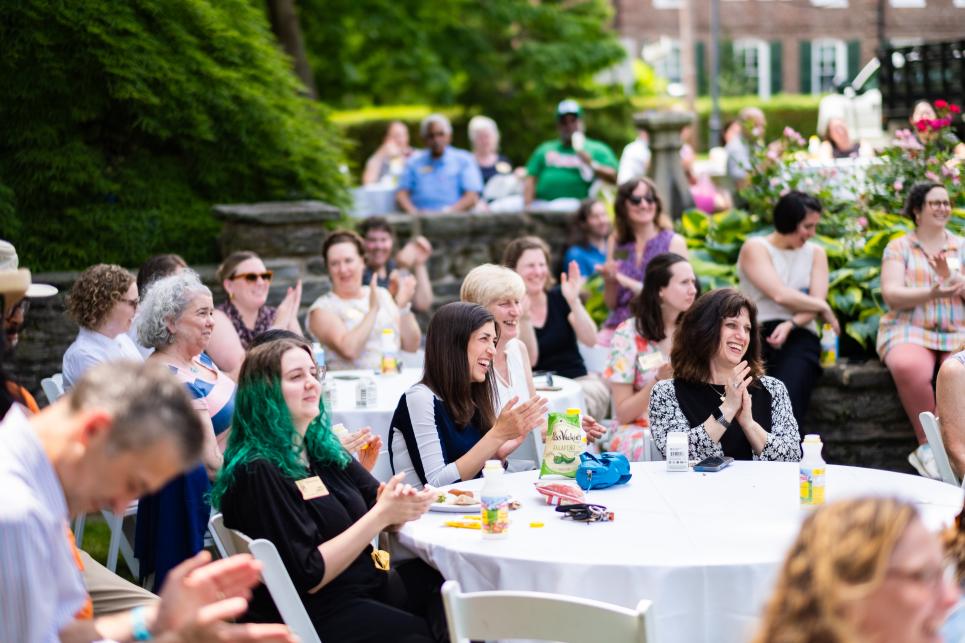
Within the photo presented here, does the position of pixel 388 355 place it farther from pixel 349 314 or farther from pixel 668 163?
pixel 668 163

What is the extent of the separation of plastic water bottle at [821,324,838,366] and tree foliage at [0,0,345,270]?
386cm

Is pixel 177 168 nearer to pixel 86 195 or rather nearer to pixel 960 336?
pixel 86 195

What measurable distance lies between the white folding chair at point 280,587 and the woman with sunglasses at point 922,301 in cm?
424

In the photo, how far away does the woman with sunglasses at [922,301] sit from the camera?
679 cm

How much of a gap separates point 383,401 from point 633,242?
277cm

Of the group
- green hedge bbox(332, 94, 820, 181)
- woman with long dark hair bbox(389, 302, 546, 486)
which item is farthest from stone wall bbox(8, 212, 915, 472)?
green hedge bbox(332, 94, 820, 181)

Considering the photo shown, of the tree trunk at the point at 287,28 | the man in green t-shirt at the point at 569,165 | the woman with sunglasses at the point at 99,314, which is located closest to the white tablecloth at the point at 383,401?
the woman with sunglasses at the point at 99,314

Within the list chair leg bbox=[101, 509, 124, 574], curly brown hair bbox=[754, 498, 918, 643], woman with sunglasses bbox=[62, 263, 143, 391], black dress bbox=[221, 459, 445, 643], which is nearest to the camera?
curly brown hair bbox=[754, 498, 918, 643]

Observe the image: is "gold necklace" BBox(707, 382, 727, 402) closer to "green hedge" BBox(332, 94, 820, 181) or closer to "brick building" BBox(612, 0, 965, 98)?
"green hedge" BBox(332, 94, 820, 181)

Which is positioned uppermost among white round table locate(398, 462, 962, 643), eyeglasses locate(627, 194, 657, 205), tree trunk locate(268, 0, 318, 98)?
tree trunk locate(268, 0, 318, 98)

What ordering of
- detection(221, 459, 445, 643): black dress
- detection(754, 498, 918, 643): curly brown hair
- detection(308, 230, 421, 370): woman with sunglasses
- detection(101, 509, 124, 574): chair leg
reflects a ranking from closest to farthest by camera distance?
detection(754, 498, 918, 643): curly brown hair → detection(221, 459, 445, 643): black dress → detection(101, 509, 124, 574): chair leg → detection(308, 230, 421, 370): woman with sunglasses

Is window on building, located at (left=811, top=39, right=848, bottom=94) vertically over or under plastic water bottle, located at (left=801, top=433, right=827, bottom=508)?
over

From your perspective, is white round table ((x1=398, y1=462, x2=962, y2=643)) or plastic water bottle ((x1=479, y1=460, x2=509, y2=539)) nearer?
white round table ((x1=398, y1=462, x2=962, y2=643))

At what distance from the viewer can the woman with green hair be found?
147 inches
